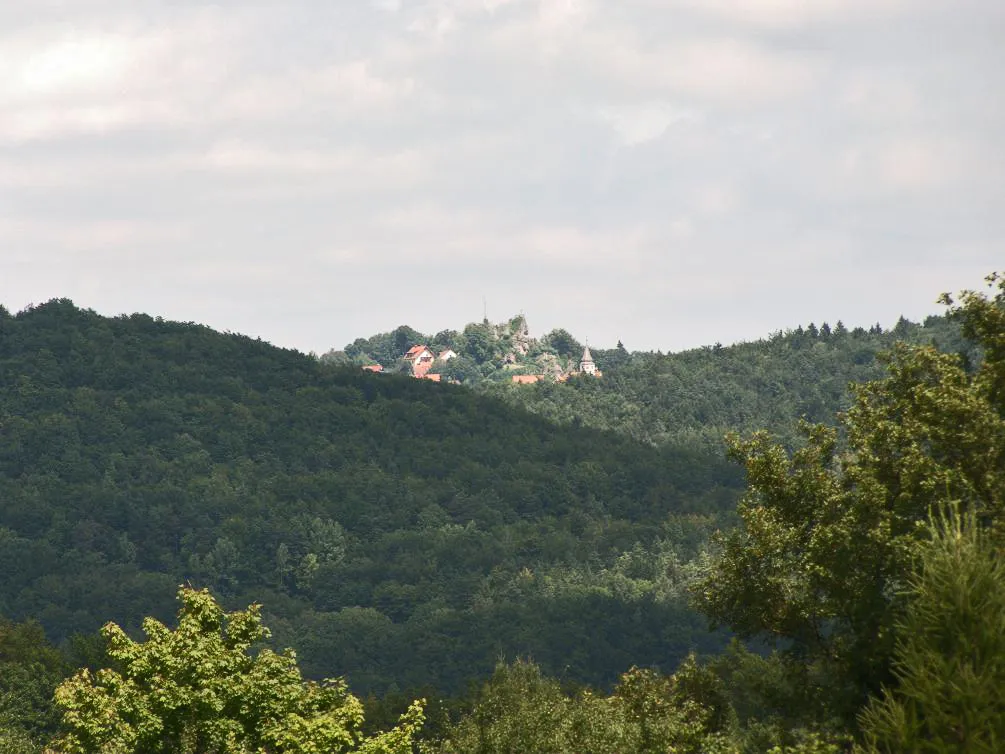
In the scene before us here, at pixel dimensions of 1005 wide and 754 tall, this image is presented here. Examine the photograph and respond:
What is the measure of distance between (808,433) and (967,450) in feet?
17.8

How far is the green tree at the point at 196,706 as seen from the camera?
4138 cm

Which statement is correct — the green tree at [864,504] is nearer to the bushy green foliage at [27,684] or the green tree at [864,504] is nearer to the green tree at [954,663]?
the green tree at [954,663]

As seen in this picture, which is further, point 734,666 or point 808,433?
point 734,666

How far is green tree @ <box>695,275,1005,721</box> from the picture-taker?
40.5m

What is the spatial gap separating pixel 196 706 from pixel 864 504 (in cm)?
1580

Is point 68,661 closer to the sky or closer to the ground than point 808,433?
closer to the ground

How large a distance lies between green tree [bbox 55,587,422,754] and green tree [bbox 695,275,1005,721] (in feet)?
31.1

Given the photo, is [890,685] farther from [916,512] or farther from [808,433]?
[808,433]

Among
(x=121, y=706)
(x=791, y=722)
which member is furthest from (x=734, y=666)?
(x=121, y=706)

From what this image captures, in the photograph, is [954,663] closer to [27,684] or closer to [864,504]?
[864,504]

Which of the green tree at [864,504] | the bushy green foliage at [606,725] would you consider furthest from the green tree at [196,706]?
the bushy green foliage at [606,725]

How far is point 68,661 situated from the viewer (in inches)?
4163

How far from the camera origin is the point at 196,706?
136ft

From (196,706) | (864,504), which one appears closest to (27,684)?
(196,706)
